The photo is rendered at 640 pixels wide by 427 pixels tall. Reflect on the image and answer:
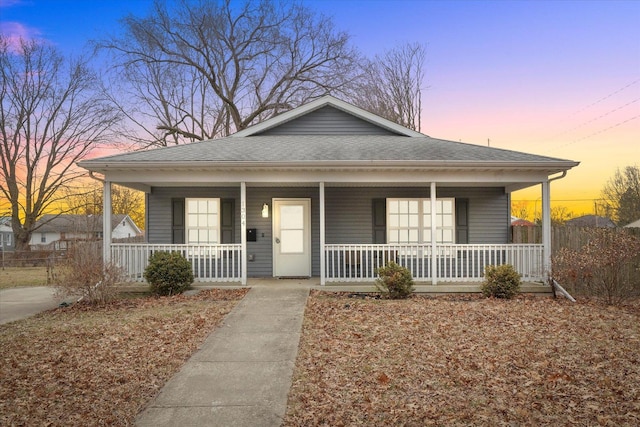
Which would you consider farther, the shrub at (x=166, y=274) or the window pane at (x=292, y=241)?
the window pane at (x=292, y=241)

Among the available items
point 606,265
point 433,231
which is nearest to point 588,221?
point 606,265

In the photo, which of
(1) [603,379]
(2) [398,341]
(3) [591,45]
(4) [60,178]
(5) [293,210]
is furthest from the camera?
(4) [60,178]

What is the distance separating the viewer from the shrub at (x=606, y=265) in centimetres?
1019

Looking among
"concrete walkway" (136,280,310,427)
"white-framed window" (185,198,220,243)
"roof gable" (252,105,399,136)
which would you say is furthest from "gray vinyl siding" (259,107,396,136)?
"concrete walkway" (136,280,310,427)

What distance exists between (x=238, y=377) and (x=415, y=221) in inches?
337

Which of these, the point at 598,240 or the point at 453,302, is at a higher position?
the point at 598,240

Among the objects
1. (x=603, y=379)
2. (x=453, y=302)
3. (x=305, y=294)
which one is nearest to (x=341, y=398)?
(x=603, y=379)

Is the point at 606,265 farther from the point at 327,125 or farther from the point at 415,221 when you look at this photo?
the point at 327,125

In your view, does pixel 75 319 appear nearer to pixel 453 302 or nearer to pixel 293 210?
pixel 293 210

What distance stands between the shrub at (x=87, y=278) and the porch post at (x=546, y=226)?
33.1 ft

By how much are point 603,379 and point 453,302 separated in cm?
487

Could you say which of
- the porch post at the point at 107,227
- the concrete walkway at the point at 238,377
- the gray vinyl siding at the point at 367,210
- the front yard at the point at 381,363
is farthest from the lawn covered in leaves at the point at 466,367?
the porch post at the point at 107,227

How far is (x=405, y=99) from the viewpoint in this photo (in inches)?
1150

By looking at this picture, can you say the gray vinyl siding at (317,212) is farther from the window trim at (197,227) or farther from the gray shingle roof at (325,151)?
the gray shingle roof at (325,151)
